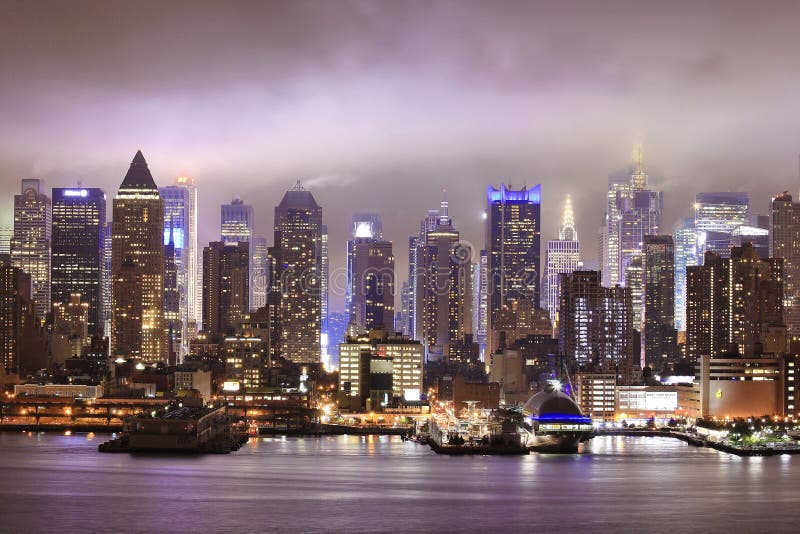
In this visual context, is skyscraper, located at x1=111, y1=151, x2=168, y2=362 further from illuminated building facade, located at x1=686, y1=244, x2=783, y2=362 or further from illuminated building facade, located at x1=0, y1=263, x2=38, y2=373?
illuminated building facade, located at x1=686, y1=244, x2=783, y2=362

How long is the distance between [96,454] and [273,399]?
34186 mm

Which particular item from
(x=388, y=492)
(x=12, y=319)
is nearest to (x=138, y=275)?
(x=12, y=319)

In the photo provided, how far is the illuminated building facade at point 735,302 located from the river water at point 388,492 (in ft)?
196

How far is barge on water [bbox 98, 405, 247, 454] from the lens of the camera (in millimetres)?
79125

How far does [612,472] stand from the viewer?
6819 centimetres

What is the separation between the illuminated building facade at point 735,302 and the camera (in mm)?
138625

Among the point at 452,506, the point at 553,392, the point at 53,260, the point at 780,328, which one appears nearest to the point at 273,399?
the point at 553,392

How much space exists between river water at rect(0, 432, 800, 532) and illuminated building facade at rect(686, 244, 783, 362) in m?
59.6

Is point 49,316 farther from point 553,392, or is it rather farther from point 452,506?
point 452,506

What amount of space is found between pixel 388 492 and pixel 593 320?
92.7 m

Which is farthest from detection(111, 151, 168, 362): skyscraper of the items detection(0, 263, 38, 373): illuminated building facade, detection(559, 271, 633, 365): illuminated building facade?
detection(559, 271, 633, 365): illuminated building facade

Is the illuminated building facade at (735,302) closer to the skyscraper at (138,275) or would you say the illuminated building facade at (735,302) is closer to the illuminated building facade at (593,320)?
the illuminated building facade at (593,320)

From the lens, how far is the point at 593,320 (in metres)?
147

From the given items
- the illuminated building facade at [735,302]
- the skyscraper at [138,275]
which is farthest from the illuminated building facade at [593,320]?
the skyscraper at [138,275]
